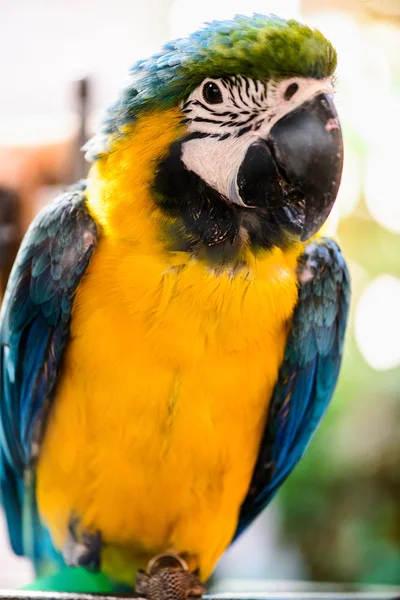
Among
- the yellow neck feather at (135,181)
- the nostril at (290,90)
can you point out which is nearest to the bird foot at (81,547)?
the yellow neck feather at (135,181)

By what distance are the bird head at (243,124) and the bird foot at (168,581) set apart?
55cm

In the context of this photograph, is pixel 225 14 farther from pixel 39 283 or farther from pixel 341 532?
pixel 341 532

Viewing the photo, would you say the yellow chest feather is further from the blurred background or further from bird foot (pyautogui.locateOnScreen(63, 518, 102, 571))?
the blurred background

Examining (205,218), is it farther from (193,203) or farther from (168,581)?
(168,581)

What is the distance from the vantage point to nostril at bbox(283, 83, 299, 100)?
2.49 ft

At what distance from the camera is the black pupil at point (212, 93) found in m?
0.77

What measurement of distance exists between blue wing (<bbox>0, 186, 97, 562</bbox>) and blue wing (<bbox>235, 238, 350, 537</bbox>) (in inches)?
13.0

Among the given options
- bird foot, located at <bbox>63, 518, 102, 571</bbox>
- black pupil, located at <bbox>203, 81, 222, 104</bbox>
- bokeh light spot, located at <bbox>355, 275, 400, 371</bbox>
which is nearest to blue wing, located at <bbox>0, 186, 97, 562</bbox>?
bird foot, located at <bbox>63, 518, 102, 571</bbox>

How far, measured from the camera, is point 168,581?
3.16 feet

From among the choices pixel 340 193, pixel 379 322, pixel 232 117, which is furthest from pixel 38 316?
pixel 379 322

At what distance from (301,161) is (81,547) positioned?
71 centimetres

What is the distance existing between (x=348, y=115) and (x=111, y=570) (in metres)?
0.91

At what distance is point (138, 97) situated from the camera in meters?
0.81

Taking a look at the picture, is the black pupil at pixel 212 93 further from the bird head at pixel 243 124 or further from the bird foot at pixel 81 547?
the bird foot at pixel 81 547
